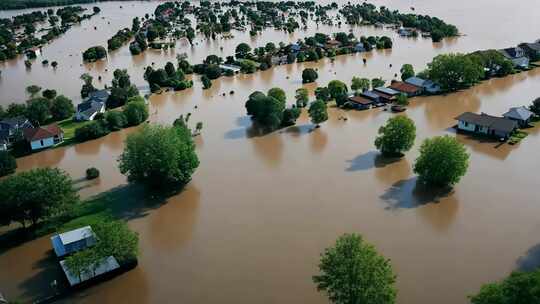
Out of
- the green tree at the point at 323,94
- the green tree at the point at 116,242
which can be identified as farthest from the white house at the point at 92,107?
the green tree at the point at 116,242

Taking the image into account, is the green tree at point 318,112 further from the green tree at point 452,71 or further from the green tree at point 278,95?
the green tree at point 452,71

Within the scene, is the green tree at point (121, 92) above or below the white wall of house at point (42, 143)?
above

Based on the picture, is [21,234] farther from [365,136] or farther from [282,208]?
[365,136]

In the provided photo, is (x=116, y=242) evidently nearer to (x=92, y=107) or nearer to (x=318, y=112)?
(x=318, y=112)

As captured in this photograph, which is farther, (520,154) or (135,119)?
(135,119)

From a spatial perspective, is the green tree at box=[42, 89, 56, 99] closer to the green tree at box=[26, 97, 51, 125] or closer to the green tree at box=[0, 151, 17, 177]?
the green tree at box=[26, 97, 51, 125]

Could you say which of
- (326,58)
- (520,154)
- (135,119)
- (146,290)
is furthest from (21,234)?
(326,58)
